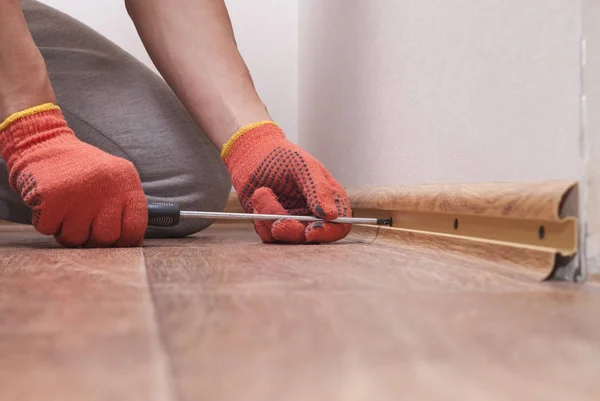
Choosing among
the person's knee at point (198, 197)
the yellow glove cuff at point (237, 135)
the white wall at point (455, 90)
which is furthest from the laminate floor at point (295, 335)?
the person's knee at point (198, 197)

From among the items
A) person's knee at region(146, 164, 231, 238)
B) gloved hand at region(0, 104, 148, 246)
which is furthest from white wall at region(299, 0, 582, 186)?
gloved hand at region(0, 104, 148, 246)

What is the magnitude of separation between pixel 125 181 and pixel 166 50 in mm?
369

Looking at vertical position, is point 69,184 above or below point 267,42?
below

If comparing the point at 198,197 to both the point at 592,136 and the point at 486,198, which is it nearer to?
the point at 486,198

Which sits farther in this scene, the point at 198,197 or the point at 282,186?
the point at 198,197

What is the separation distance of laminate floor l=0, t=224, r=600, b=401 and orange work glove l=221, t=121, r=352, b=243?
0.80ft

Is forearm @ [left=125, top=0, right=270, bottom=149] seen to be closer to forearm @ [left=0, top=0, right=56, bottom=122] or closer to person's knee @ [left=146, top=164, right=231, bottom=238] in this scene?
person's knee @ [left=146, top=164, right=231, bottom=238]

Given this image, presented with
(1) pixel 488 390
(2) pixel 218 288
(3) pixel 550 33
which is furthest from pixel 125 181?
(1) pixel 488 390

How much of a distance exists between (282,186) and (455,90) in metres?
0.24

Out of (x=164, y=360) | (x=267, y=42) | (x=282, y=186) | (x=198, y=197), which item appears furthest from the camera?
(x=267, y=42)

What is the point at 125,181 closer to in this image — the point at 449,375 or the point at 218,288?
the point at 218,288

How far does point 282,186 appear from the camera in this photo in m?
0.74

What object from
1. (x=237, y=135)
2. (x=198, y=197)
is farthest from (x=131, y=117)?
(x=237, y=135)

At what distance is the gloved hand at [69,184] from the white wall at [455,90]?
343 mm
